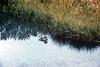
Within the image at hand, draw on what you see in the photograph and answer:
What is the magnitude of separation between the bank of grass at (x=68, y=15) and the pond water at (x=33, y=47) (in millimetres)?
95

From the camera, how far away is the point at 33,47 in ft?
9.04

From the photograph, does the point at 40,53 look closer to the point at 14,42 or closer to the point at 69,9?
the point at 14,42

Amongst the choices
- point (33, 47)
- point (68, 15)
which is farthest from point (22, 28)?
point (68, 15)

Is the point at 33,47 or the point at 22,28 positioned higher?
the point at 22,28

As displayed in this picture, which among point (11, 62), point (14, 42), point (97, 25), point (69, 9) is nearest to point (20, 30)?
point (14, 42)

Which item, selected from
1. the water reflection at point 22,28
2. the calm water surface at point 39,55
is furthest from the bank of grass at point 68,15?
the calm water surface at point 39,55

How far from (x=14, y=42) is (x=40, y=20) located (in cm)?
30

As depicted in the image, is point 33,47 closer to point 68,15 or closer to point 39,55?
point 39,55

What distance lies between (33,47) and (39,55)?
0.09 metres

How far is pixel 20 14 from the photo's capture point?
2758 millimetres

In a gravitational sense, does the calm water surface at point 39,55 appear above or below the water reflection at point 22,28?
below

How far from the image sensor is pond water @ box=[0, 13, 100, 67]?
107 inches

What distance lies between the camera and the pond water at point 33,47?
273cm

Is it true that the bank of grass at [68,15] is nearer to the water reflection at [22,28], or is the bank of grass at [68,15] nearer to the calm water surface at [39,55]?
the water reflection at [22,28]
